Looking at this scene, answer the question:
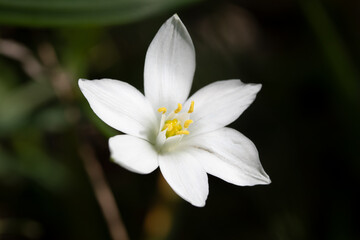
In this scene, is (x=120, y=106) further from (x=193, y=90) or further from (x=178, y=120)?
(x=193, y=90)

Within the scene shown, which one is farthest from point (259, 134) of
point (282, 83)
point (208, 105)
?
point (208, 105)

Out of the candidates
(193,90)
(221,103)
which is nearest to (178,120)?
(221,103)

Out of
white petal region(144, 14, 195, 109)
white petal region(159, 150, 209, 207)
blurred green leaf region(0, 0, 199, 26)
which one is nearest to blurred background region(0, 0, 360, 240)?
blurred green leaf region(0, 0, 199, 26)

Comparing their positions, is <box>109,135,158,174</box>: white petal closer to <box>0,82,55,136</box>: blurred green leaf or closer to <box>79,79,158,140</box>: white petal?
<box>79,79,158,140</box>: white petal

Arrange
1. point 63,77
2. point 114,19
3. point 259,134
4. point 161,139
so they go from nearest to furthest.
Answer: point 161,139 < point 114,19 < point 63,77 < point 259,134

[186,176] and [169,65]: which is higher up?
[169,65]

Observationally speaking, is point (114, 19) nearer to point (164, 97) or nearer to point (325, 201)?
point (164, 97)
